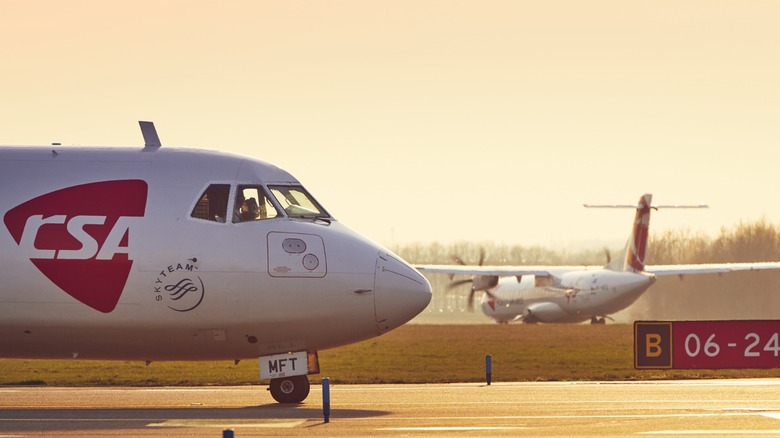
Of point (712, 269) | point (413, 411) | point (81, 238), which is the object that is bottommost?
point (413, 411)

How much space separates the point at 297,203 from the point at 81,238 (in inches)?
161

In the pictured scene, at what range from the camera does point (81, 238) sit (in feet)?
82.1

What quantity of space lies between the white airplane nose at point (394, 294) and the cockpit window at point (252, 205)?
2.28 metres

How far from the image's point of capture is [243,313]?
82.8 ft

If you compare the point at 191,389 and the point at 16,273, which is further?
the point at 191,389

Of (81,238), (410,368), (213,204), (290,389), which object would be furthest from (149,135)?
(410,368)

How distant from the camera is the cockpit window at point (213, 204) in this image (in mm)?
25484

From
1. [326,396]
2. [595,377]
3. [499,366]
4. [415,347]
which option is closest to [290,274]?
A: [326,396]

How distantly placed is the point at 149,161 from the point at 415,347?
37.7 meters

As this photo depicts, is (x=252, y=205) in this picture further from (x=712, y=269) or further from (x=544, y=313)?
(x=544, y=313)

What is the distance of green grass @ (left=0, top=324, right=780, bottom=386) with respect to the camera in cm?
3916

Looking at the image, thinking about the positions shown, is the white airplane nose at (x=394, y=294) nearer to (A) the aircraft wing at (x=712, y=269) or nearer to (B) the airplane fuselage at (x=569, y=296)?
(A) the aircraft wing at (x=712, y=269)

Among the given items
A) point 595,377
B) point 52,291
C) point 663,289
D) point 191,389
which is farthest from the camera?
point 663,289

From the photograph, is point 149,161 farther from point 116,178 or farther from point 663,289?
point 663,289
